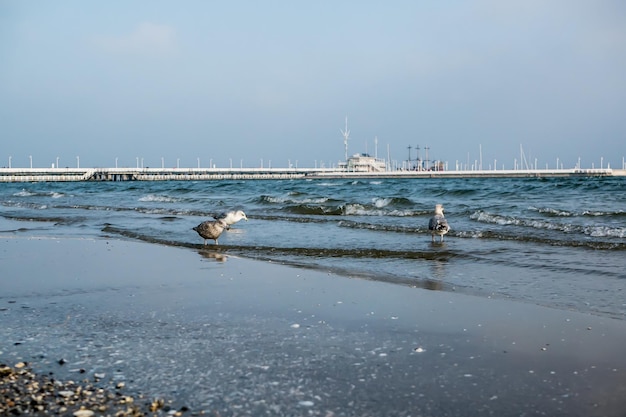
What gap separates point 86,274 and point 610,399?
5883mm

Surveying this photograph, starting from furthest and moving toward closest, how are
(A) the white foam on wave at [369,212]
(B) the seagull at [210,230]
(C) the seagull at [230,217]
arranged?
(A) the white foam on wave at [369,212] < (C) the seagull at [230,217] < (B) the seagull at [210,230]

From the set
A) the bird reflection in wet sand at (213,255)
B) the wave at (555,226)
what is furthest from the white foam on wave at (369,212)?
the bird reflection in wet sand at (213,255)

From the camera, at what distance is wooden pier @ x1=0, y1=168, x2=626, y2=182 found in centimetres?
9456

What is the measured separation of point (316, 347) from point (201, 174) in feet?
349

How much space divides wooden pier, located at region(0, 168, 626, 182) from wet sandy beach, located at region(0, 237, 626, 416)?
9180 cm

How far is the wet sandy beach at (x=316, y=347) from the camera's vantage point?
329cm

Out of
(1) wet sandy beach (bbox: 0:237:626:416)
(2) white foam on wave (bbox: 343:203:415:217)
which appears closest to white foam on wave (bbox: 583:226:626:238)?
(2) white foam on wave (bbox: 343:203:415:217)

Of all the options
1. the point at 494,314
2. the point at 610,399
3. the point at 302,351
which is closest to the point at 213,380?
the point at 302,351

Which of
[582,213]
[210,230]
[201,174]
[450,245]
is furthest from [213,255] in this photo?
[201,174]

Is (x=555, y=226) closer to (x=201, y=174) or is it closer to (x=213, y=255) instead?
(x=213, y=255)

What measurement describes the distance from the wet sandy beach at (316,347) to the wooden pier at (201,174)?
91801mm

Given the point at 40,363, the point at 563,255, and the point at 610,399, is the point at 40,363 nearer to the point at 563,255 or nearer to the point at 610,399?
the point at 610,399

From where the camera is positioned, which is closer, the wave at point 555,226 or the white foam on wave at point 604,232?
the white foam on wave at point 604,232

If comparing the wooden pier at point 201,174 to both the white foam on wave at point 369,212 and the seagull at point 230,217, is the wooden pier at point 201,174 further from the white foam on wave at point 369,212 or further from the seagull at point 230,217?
the seagull at point 230,217
